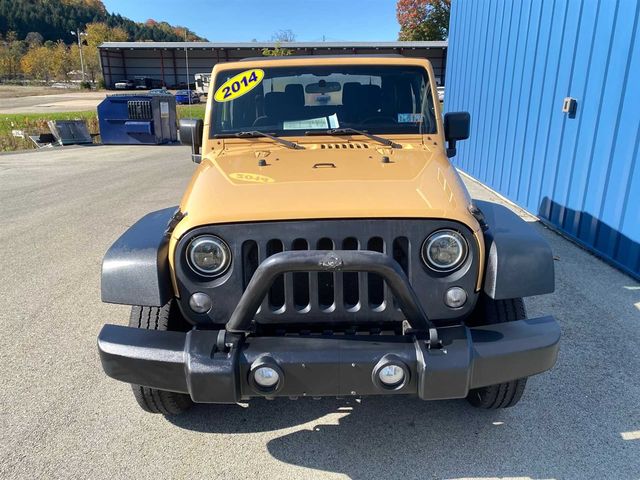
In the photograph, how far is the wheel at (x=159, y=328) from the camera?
2.47 m

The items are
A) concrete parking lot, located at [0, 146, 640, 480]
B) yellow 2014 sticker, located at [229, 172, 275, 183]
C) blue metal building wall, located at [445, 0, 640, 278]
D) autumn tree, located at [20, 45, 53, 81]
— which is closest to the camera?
concrete parking lot, located at [0, 146, 640, 480]

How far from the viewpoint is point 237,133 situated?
10.9 ft

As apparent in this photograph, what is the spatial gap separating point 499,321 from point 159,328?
5.44ft

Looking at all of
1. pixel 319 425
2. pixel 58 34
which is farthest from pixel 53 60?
pixel 319 425

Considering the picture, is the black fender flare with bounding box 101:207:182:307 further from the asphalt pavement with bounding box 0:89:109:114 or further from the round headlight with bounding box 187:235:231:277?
the asphalt pavement with bounding box 0:89:109:114

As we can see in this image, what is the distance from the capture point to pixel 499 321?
251 cm

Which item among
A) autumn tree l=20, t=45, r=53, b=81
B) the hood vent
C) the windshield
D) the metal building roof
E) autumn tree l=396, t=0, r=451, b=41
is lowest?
the hood vent

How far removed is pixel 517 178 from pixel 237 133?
5.32m

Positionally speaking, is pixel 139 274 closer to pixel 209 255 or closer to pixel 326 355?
pixel 209 255

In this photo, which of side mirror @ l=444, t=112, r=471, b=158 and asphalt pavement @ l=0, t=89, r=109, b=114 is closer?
side mirror @ l=444, t=112, r=471, b=158

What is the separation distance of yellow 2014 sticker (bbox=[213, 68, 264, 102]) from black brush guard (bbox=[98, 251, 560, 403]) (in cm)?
179

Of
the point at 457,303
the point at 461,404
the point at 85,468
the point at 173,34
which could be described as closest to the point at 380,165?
the point at 457,303

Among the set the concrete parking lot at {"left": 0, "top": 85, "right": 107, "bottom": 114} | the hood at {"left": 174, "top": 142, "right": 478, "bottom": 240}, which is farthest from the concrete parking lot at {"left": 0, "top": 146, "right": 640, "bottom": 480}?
the concrete parking lot at {"left": 0, "top": 85, "right": 107, "bottom": 114}

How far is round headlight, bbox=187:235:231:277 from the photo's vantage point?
225 centimetres
